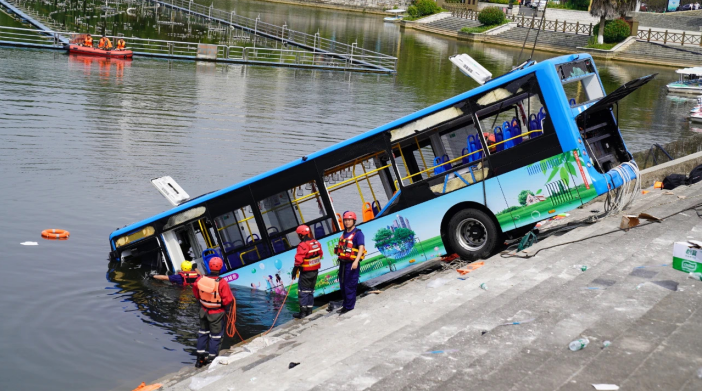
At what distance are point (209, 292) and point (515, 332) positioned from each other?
442cm

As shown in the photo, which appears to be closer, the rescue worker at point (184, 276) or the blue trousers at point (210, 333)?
the blue trousers at point (210, 333)

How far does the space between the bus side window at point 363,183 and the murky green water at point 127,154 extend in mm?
2525

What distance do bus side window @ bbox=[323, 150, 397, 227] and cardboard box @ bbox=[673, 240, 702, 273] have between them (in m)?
5.31

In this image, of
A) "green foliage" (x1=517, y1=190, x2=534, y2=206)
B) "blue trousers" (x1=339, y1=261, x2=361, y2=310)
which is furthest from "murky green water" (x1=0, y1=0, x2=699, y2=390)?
"green foliage" (x1=517, y1=190, x2=534, y2=206)

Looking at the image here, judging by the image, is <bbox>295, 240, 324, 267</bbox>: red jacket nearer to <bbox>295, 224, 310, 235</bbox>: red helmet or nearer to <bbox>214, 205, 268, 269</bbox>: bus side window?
<bbox>295, 224, 310, 235</bbox>: red helmet

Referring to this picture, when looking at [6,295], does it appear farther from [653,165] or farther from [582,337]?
[653,165]

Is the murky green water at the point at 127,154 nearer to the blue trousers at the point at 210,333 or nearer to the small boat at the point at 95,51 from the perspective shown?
the small boat at the point at 95,51

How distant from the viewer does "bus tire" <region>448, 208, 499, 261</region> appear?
13.5 metres

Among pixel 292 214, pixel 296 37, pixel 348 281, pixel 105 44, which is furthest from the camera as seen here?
pixel 296 37

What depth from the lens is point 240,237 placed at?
49.2 feet

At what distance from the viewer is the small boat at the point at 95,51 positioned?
46.3 metres

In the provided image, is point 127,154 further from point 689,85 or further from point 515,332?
point 689,85

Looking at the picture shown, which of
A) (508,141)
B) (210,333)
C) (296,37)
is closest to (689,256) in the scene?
(508,141)

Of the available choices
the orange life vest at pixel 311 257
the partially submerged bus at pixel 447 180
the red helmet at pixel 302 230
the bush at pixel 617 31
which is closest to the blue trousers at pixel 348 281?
the orange life vest at pixel 311 257
